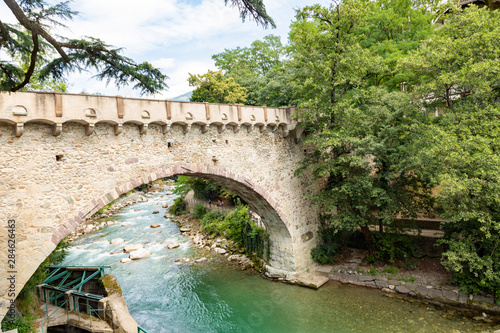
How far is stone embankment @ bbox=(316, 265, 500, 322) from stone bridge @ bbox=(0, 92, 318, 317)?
4.24 metres

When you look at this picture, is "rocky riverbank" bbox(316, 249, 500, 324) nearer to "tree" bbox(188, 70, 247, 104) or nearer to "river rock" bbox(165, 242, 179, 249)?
"river rock" bbox(165, 242, 179, 249)

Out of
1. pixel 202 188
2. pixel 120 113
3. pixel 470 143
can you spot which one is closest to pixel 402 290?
pixel 470 143

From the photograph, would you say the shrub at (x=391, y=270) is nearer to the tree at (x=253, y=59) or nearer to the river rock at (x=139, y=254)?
the river rock at (x=139, y=254)

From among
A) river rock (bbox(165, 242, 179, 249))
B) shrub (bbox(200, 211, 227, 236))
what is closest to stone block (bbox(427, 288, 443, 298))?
shrub (bbox(200, 211, 227, 236))

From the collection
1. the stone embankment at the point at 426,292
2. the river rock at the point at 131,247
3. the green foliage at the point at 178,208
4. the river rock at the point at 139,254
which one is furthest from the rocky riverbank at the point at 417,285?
the green foliage at the point at 178,208

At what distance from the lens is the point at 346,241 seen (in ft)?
44.0

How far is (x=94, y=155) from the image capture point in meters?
6.98

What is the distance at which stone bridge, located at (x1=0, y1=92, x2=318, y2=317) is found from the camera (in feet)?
19.2

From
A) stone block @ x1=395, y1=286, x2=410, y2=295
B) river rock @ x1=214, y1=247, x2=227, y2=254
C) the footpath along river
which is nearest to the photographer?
the footpath along river

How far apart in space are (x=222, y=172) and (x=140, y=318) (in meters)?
5.84

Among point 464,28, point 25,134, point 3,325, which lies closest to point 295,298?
point 3,325

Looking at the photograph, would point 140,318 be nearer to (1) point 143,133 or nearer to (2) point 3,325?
(2) point 3,325

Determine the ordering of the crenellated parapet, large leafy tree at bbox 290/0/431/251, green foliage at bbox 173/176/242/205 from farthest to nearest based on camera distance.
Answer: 1. green foliage at bbox 173/176/242/205
2. large leafy tree at bbox 290/0/431/251
3. the crenellated parapet

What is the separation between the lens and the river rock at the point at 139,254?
1474 cm
